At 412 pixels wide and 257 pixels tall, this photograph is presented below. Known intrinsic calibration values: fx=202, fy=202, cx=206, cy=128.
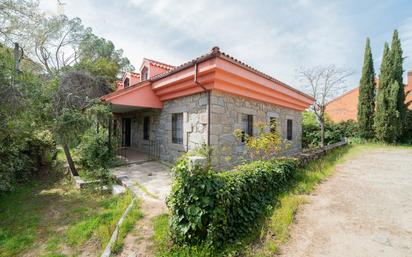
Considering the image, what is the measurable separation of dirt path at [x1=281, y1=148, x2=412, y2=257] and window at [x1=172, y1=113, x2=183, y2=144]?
4.53 m

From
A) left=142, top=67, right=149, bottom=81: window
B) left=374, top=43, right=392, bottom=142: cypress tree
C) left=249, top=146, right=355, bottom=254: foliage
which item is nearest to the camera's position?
left=249, top=146, right=355, bottom=254: foliage

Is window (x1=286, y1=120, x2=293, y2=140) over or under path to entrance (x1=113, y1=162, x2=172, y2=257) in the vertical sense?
over

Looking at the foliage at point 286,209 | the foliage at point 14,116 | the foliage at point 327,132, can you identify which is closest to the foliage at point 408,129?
the foliage at point 327,132

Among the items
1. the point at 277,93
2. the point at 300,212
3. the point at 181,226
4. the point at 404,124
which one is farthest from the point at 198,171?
the point at 404,124

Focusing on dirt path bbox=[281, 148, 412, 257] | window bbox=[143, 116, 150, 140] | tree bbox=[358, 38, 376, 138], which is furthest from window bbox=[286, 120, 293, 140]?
tree bbox=[358, 38, 376, 138]

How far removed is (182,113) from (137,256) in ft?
16.7

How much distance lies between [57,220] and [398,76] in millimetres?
21387

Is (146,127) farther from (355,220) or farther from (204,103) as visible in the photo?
(355,220)

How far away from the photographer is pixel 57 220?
4242 millimetres

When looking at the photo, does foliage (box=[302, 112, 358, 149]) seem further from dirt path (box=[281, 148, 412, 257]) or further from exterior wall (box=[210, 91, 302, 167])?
dirt path (box=[281, 148, 412, 257])

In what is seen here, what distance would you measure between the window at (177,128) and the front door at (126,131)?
461cm

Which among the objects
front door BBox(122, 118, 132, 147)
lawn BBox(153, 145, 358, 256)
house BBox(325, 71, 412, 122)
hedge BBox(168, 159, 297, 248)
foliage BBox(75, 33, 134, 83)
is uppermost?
foliage BBox(75, 33, 134, 83)

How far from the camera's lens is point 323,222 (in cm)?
372

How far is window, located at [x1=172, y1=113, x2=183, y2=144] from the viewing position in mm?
7378
